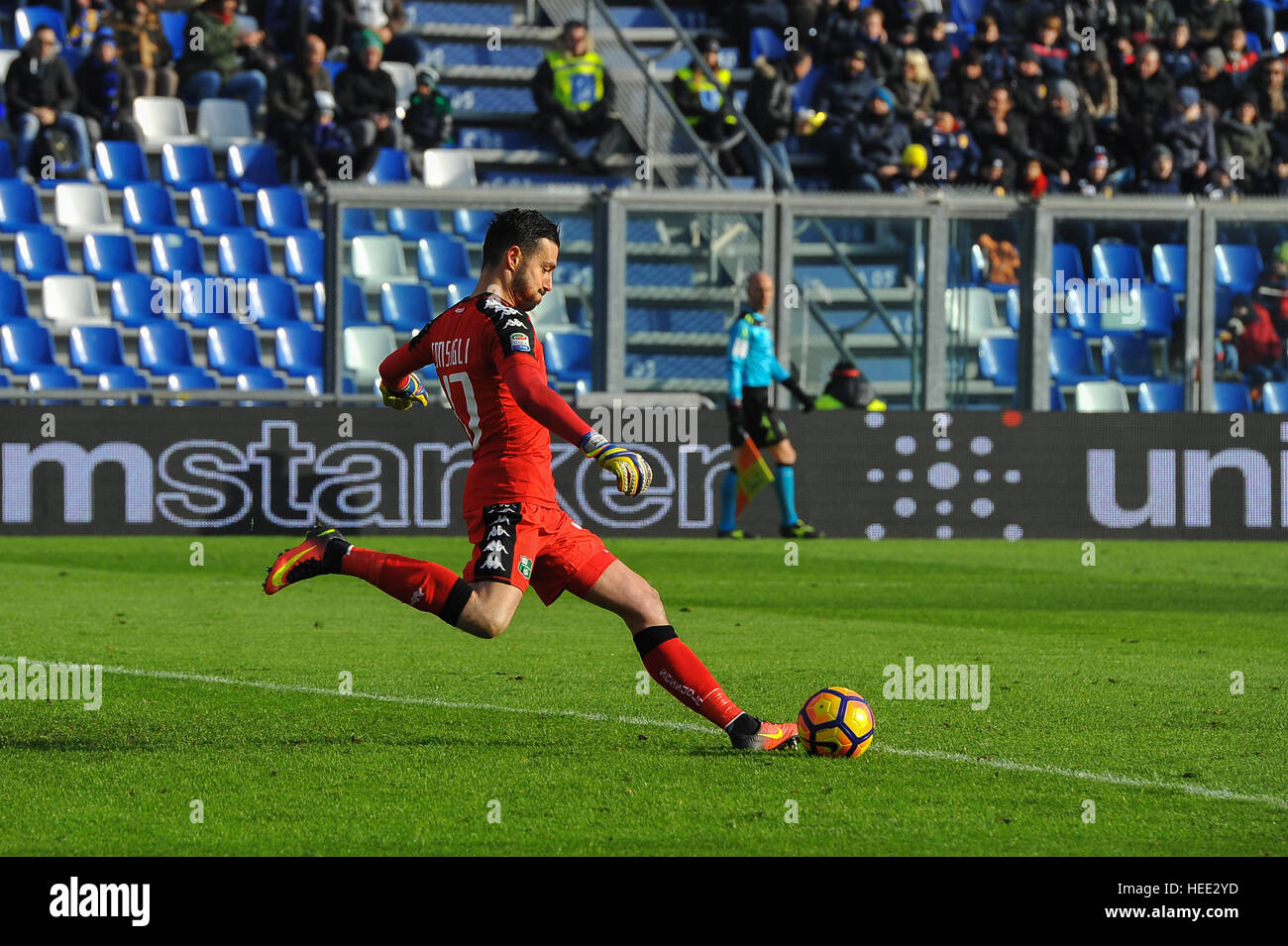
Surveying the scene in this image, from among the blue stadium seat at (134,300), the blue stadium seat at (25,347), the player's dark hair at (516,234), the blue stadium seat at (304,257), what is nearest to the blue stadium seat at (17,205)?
the blue stadium seat at (134,300)

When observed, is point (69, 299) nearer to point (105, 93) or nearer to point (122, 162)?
point (122, 162)

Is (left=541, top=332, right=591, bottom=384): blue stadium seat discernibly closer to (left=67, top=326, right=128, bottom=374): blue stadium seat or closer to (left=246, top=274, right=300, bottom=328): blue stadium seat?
(left=246, top=274, right=300, bottom=328): blue stadium seat

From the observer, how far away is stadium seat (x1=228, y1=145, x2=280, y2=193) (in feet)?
70.1

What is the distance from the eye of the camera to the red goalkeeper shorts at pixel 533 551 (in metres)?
6.27

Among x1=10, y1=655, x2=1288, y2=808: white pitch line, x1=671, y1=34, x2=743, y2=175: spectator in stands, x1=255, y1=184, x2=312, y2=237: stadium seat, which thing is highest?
x1=671, y1=34, x2=743, y2=175: spectator in stands

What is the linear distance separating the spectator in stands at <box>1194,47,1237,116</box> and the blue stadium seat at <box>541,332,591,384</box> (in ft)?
35.3

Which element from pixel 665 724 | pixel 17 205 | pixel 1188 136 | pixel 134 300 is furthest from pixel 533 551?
pixel 1188 136

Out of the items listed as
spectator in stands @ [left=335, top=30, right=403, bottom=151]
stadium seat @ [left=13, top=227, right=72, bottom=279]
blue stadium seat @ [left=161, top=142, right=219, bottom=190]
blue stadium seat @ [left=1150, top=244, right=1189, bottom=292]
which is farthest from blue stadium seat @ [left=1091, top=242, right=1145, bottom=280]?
stadium seat @ [left=13, top=227, right=72, bottom=279]

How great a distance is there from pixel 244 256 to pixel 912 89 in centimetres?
856

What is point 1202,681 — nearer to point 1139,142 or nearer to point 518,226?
point 518,226

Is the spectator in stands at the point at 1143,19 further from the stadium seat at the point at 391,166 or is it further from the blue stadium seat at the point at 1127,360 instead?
the stadium seat at the point at 391,166

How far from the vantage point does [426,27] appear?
23469mm

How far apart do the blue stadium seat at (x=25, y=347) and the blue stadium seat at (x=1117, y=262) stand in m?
10.7
